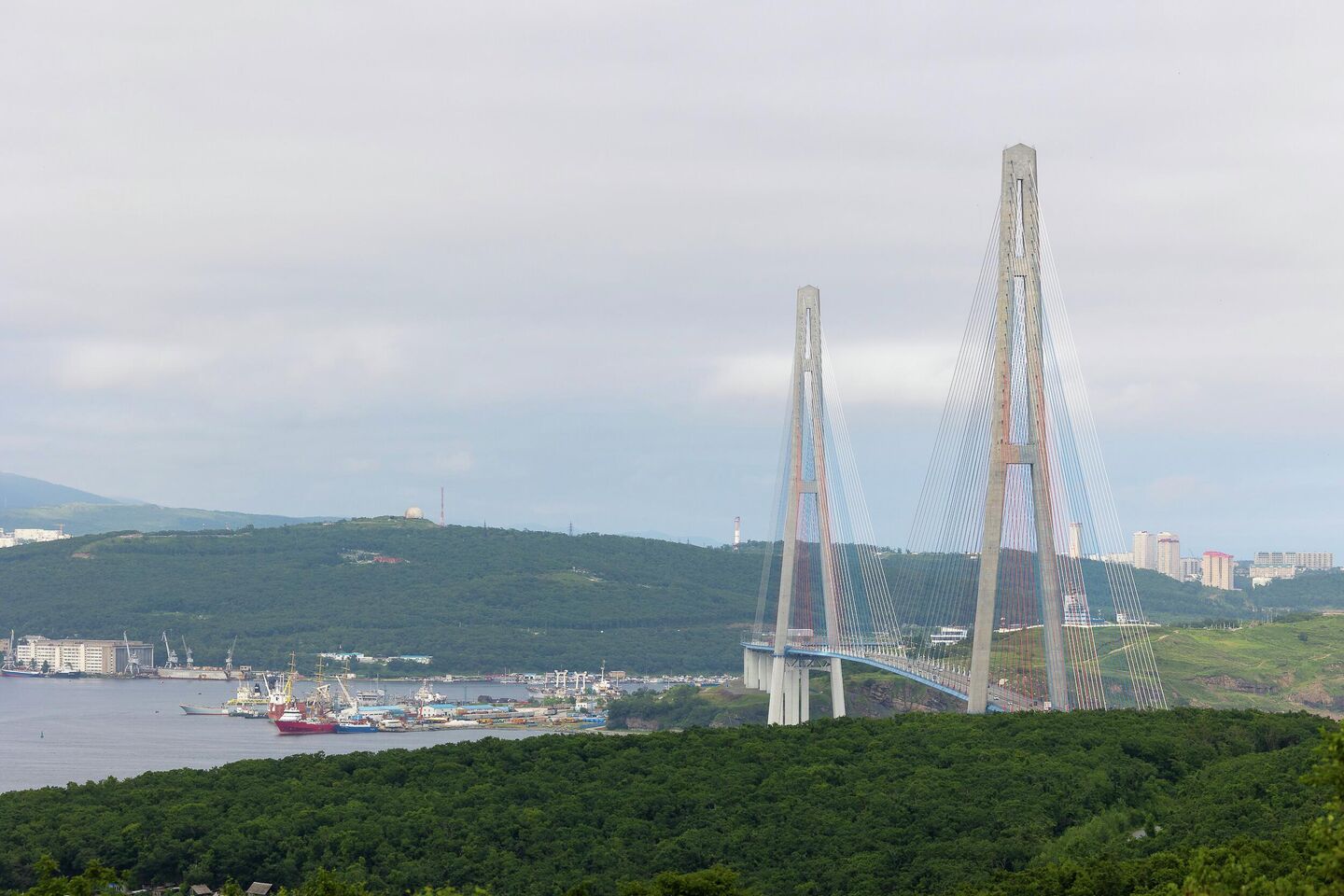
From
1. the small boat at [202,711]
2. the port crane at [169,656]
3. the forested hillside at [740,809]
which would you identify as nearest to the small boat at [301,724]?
the small boat at [202,711]

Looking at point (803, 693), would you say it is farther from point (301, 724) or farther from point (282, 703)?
point (282, 703)

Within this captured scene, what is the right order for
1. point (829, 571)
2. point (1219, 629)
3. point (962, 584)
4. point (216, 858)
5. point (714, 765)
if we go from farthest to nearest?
point (1219, 629), point (829, 571), point (962, 584), point (714, 765), point (216, 858)

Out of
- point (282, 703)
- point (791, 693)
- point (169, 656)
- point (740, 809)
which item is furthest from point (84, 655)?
point (740, 809)

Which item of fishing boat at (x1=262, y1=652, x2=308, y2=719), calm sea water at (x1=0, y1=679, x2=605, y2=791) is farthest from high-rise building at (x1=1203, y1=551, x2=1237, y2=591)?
fishing boat at (x1=262, y1=652, x2=308, y2=719)

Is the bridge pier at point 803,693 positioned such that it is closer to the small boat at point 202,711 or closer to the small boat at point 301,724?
the small boat at point 301,724

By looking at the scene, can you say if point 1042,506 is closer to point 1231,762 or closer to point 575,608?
point 1231,762

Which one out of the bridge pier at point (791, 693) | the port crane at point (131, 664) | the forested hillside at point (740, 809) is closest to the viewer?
the forested hillside at point (740, 809)

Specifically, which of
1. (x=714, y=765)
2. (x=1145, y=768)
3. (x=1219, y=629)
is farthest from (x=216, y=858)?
(x=1219, y=629)
